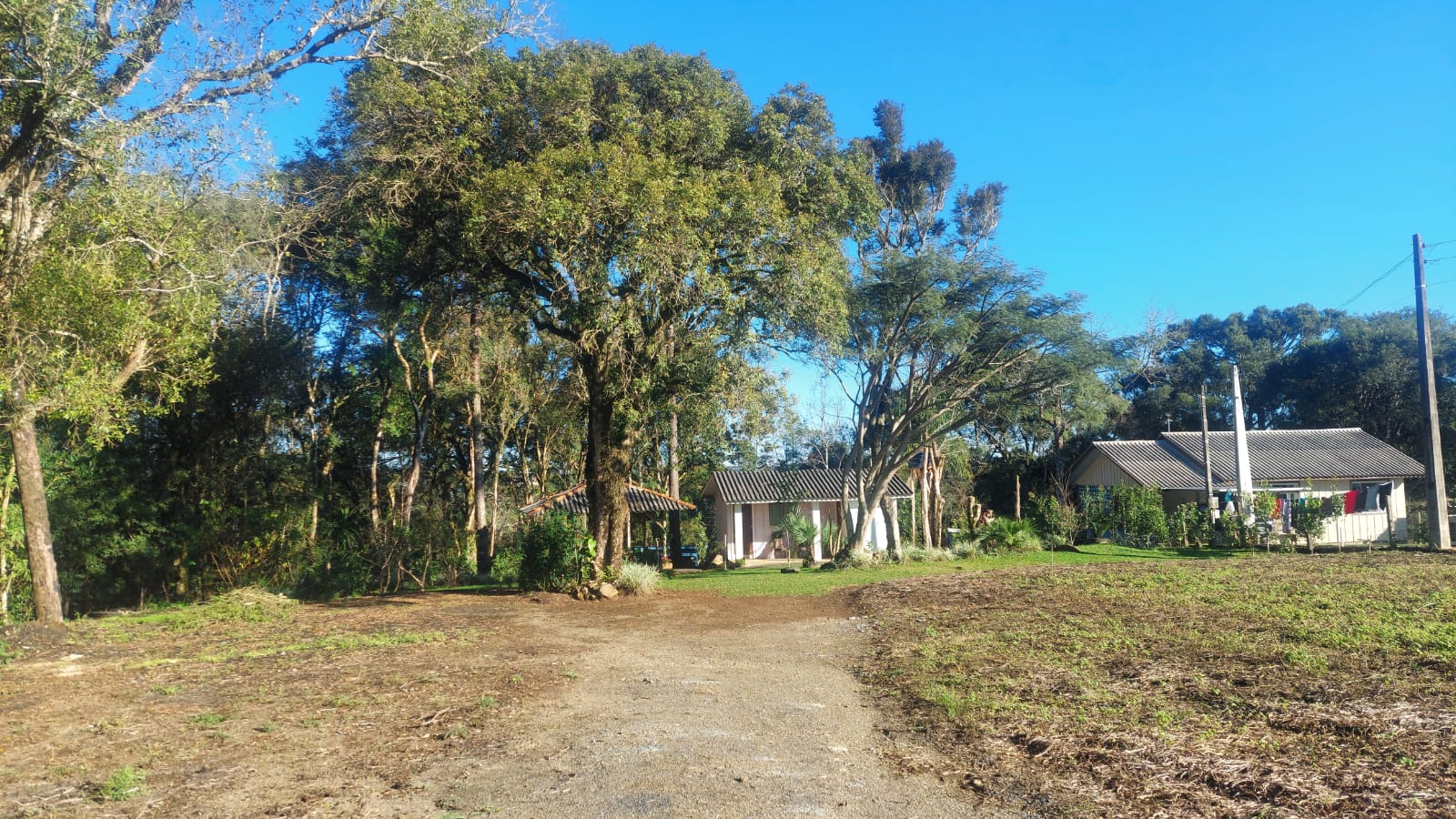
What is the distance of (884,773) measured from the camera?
5422 millimetres

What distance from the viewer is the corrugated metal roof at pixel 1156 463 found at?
32.2m

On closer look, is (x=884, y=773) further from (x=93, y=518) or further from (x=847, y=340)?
(x=93, y=518)

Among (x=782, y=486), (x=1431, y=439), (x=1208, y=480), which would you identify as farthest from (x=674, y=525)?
(x=1431, y=439)

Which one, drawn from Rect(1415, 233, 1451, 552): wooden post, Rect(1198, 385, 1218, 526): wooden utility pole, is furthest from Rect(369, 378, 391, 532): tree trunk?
Rect(1415, 233, 1451, 552): wooden post

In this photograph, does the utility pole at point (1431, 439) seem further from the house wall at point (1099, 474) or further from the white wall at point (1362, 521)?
the house wall at point (1099, 474)

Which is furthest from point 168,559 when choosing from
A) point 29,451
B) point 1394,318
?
point 1394,318

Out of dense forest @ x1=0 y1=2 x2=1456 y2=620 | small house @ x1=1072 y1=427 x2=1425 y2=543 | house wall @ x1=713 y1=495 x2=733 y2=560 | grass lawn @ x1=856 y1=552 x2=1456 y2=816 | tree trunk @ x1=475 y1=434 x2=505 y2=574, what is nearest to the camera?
grass lawn @ x1=856 y1=552 x2=1456 y2=816

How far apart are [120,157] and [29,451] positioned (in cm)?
475

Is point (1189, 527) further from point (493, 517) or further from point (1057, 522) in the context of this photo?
point (493, 517)

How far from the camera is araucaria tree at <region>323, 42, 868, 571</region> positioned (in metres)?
14.1

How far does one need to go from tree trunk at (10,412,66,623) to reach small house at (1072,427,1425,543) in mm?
30995

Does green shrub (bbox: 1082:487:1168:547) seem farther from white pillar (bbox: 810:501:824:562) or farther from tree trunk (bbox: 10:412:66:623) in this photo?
tree trunk (bbox: 10:412:66:623)

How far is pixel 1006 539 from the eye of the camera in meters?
26.5

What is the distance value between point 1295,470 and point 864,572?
829 inches
